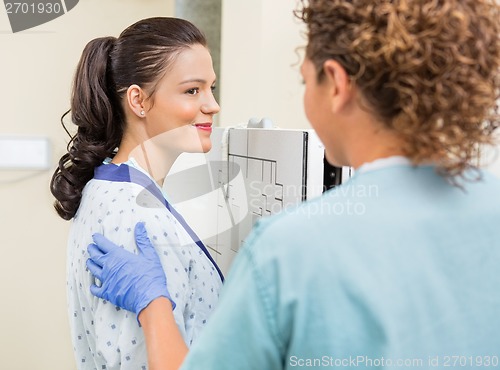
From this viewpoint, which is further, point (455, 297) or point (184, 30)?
point (184, 30)

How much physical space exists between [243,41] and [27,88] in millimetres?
803

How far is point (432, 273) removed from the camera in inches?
25.6

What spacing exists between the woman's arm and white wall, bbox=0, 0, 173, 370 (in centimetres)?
129

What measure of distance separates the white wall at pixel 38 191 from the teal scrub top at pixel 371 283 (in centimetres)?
172

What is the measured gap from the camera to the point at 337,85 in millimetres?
681

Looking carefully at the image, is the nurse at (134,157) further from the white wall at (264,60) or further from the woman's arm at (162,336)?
the white wall at (264,60)

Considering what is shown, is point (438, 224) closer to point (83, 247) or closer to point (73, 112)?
point (83, 247)

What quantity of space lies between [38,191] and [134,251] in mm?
1219

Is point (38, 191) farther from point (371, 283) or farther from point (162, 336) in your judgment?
point (371, 283)

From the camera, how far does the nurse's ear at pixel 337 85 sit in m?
0.68

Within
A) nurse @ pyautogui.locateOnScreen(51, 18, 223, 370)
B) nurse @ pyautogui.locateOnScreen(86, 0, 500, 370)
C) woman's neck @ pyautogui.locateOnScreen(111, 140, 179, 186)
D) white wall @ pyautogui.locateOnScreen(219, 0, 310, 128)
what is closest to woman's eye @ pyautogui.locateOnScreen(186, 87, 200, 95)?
nurse @ pyautogui.locateOnScreen(51, 18, 223, 370)

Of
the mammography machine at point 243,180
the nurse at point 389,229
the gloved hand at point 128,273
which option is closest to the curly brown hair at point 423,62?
the nurse at point 389,229

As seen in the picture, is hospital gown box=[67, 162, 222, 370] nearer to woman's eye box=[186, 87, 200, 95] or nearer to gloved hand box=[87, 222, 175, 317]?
gloved hand box=[87, 222, 175, 317]

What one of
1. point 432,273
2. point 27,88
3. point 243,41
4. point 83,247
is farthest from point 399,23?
point 27,88
